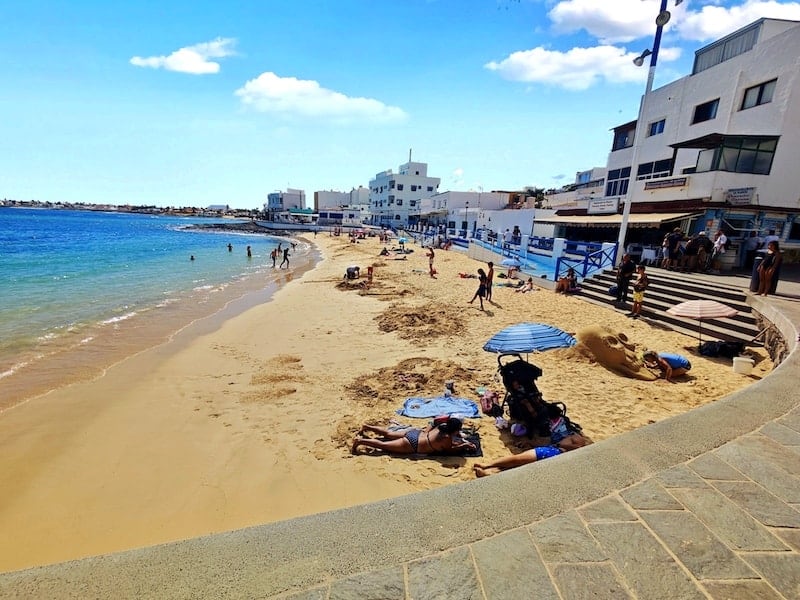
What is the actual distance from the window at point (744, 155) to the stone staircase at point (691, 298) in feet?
18.6

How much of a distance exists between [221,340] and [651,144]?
24990mm

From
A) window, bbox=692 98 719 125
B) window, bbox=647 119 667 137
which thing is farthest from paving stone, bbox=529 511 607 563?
window, bbox=647 119 667 137

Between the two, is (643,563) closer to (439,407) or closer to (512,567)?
(512,567)

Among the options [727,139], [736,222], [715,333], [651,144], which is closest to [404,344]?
[715,333]

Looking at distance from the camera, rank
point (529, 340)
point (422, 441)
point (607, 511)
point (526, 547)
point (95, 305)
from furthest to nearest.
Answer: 1. point (95, 305)
2. point (529, 340)
3. point (422, 441)
4. point (607, 511)
5. point (526, 547)

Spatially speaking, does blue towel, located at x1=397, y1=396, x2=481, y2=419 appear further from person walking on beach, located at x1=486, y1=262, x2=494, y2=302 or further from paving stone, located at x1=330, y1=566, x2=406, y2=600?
person walking on beach, located at x1=486, y1=262, x2=494, y2=302

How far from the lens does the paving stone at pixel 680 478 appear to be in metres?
2.82

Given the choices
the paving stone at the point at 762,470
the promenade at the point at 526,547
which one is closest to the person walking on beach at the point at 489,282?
the paving stone at the point at 762,470

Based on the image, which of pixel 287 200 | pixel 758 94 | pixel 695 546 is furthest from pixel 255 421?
pixel 287 200

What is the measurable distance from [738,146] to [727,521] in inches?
768

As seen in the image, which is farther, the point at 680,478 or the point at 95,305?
the point at 95,305

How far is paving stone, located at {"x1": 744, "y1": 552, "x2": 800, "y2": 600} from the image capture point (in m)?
2.01

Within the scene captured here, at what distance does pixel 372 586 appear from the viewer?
1938mm

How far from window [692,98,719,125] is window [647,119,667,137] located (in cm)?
201
